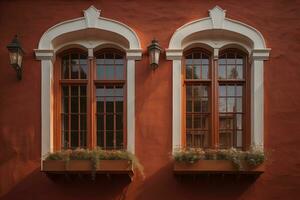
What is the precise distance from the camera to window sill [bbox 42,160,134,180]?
33.2 feet

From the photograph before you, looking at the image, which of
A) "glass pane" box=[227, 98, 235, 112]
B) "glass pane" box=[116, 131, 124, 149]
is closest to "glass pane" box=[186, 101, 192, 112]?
"glass pane" box=[227, 98, 235, 112]

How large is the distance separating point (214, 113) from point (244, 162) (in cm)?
133

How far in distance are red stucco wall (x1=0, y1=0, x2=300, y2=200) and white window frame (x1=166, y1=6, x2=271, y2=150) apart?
0.13 metres

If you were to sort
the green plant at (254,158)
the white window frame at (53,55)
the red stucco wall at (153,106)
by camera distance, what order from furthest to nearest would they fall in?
the white window frame at (53,55), the red stucco wall at (153,106), the green plant at (254,158)

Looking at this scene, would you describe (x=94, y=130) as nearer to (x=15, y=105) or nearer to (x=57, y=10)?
(x=15, y=105)

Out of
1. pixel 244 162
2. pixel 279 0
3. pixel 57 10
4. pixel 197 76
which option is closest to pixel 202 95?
pixel 197 76

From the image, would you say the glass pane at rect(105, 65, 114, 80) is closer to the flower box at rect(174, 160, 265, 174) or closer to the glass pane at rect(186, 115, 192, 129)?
the glass pane at rect(186, 115, 192, 129)

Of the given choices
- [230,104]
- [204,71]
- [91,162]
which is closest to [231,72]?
[204,71]

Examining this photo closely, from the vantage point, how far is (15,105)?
10836mm

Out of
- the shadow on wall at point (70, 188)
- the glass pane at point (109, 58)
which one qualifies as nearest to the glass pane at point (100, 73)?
the glass pane at point (109, 58)

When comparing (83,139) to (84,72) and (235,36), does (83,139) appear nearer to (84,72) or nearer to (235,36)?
(84,72)

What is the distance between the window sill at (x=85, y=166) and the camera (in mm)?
10125

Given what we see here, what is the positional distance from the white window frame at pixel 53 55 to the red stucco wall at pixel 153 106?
0.12 meters

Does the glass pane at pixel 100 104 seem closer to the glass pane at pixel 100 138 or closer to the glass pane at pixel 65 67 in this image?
the glass pane at pixel 100 138
